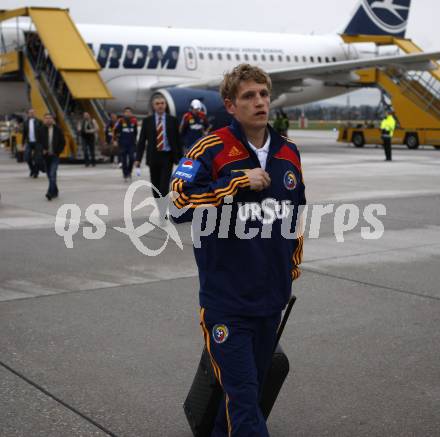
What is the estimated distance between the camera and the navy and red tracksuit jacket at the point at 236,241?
10.8ft

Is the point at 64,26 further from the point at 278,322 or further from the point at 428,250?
the point at 278,322

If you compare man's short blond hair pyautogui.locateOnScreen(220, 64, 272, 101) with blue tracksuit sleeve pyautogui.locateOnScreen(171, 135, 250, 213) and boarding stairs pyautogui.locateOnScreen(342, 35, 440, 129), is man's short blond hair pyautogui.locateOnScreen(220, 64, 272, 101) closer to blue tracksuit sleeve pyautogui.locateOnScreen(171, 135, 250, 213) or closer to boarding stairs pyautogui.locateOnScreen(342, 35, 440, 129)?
blue tracksuit sleeve pyautogui.locateOnScreen(171, 135, 250, 213)

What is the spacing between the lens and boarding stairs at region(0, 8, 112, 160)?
77.1 feet

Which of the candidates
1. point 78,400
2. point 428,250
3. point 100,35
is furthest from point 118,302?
point 100,35

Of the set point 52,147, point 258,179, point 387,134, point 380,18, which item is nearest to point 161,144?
point 52,147

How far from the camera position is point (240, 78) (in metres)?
3.37

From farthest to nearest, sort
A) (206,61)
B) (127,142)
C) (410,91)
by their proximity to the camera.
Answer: (410,91), (206,61), (127,142)

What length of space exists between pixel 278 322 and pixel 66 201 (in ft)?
36.1

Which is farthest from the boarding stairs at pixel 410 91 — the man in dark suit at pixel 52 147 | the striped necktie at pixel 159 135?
the striped necktie at pixel 159 135

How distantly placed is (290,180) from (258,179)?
33cm

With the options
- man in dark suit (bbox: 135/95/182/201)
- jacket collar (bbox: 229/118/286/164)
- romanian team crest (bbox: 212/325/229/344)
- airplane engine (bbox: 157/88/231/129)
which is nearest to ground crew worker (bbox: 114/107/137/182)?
airplane engine (bbox: 157/88/231/129)

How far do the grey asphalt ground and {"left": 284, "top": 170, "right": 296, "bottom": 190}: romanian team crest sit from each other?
142 cm

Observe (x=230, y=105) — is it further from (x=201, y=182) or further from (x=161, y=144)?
(x=161, y=144)

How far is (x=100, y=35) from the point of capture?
27.5 meters
